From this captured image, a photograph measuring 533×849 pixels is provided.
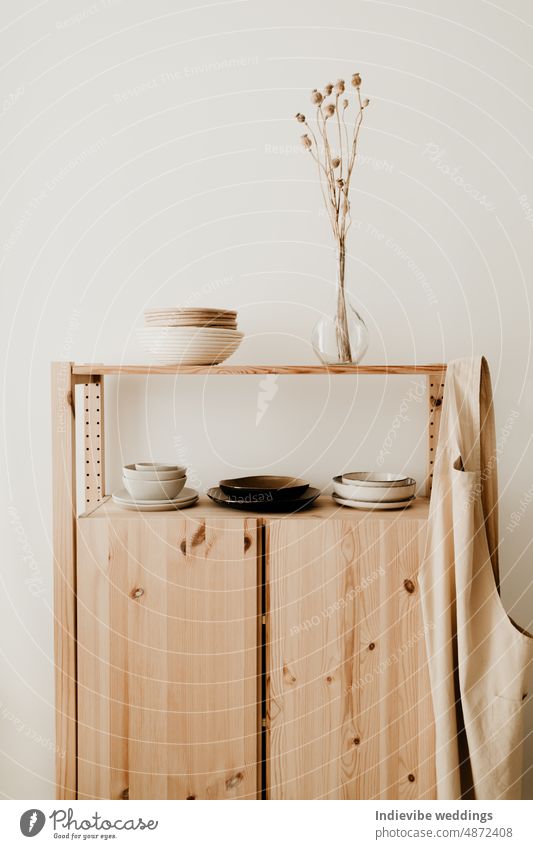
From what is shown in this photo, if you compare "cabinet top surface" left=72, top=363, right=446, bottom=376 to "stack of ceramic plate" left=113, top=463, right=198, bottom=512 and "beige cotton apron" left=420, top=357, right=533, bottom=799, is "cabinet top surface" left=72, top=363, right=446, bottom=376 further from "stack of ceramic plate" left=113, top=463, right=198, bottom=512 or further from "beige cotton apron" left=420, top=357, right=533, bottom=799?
"stack of ceramic plate" left=113, top=463, right=198, bottom=512

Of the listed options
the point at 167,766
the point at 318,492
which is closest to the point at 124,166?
the point at 318,492

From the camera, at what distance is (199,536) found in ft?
5.79

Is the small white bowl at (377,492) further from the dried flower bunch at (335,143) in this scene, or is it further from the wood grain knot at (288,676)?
the dried flower bunch at (335,143)

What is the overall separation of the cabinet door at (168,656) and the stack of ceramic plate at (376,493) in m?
0.25

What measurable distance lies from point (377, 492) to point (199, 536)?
43 cm

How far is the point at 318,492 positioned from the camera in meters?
1.88

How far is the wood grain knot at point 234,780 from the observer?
1793mm

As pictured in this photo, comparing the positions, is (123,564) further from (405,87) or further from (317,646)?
(405,87)

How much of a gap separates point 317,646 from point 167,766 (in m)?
0.46

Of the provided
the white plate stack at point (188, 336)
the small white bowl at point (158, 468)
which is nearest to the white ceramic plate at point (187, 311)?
the white plate stack at point (188, 336)

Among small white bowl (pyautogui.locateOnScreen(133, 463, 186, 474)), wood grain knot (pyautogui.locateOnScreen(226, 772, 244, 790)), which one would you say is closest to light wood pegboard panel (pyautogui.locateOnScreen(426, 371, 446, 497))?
small white bowl (pyautogui.locateOnScreen(133, 463, 186, 474))

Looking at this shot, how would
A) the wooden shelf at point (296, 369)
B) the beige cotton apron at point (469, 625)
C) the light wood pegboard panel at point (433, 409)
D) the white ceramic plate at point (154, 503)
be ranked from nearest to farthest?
the beige cotton apron at point (469, 625), the wooden shelf at point (296, 369), the white ceramic plate at point (154, 503), the light wood pegboard panel at point (433, 409)
